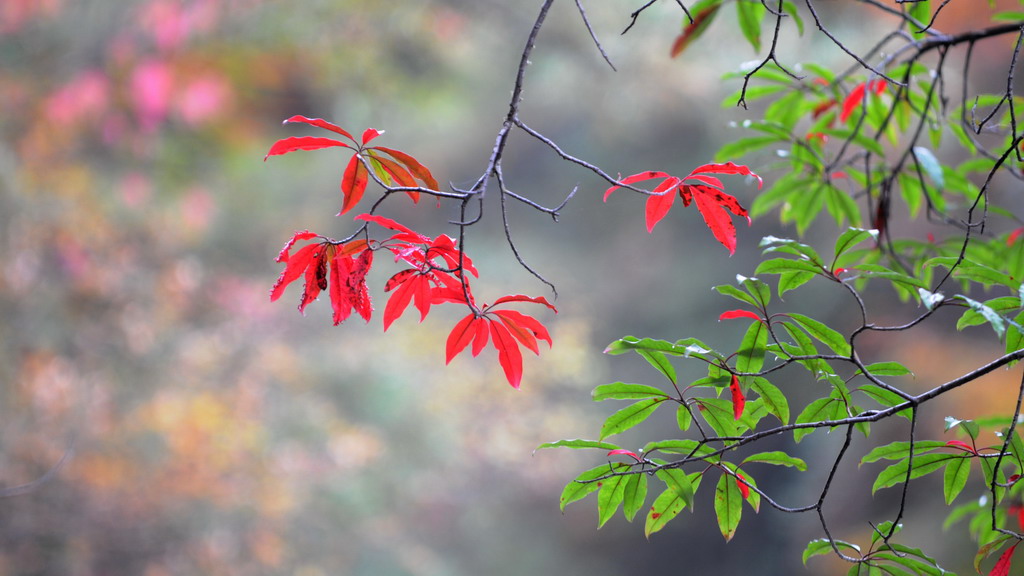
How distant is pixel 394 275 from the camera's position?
458mm

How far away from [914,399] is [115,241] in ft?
7.08

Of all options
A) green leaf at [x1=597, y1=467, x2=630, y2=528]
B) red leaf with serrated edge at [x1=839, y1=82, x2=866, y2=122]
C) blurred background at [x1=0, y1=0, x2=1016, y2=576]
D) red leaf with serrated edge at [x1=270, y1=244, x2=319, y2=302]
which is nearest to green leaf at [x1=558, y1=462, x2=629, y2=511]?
green leaf at [x1=597, y1=467, x2=630, y2=528]

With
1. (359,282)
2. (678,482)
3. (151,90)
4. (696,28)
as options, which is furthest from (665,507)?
(151,90)

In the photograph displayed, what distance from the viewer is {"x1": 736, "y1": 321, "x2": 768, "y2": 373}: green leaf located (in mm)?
484

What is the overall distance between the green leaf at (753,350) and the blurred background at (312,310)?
91 cm

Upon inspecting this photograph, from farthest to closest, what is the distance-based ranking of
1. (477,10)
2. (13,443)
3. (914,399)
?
1. (477,10)
2. (13,443)
3. (914,399)

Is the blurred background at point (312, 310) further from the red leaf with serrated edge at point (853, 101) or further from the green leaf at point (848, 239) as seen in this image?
the green leaf at point (848, 239)

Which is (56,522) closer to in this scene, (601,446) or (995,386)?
(601,446)

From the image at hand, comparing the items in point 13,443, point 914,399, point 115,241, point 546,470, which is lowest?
point 914,399

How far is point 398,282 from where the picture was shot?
0.48m

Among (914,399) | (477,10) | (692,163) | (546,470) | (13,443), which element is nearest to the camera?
(914,399)

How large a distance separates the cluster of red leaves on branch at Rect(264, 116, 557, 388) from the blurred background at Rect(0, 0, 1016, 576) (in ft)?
Result: 3.10

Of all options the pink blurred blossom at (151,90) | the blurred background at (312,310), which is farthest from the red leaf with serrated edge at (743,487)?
the pink blurred blossom at (151,90)

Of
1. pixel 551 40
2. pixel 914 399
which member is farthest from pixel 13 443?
pixel 551 40
